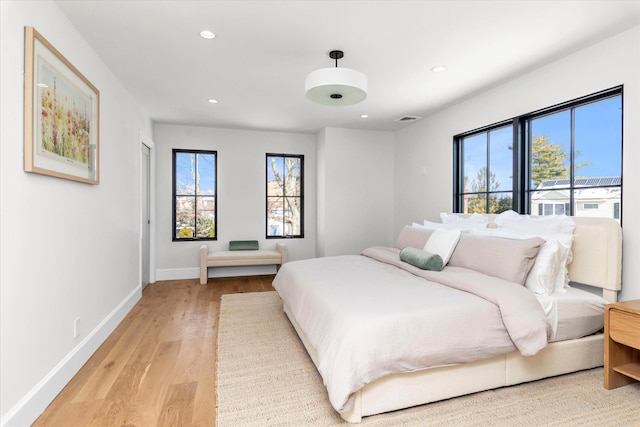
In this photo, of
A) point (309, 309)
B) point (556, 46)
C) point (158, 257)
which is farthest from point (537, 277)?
point (158, 257)

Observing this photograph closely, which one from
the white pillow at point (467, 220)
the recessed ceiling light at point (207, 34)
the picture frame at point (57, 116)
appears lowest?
the white pillow at point (467, 220)

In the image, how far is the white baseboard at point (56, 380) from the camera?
1.69 metres

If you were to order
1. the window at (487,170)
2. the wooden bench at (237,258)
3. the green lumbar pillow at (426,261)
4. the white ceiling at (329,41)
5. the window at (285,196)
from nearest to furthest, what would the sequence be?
the white ceiling at (329,41) < the green lumbar pillow at (426,261) < the window at (487,170) < the wooden bench at (237,258) < the window at (285,196)

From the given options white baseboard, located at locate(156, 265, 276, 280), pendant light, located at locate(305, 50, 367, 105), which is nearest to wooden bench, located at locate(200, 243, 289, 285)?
white baseboard, located at locate(156, 265, 276, 280)

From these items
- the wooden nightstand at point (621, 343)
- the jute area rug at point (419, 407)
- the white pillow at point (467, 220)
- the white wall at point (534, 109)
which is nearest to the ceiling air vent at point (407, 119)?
the white wall at point (534, 109)

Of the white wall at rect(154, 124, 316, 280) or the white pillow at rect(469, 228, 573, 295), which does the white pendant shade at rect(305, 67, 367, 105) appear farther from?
the white wall at rect(154, 124, 316, 280)

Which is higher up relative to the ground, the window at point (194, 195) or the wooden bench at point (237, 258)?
the window at point (194, 195)

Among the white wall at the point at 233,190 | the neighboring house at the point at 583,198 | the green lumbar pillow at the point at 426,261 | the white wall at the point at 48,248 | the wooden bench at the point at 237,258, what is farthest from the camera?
the white wall at the point at 233,190

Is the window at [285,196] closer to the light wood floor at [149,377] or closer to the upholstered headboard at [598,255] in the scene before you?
the light wood floor at [149,377]

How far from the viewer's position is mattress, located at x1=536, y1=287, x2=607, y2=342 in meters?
2.20

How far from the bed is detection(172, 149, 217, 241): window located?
10.6ft

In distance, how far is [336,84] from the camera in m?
2.36

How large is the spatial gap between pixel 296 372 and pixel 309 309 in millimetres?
439

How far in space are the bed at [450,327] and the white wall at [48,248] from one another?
5.16ft
